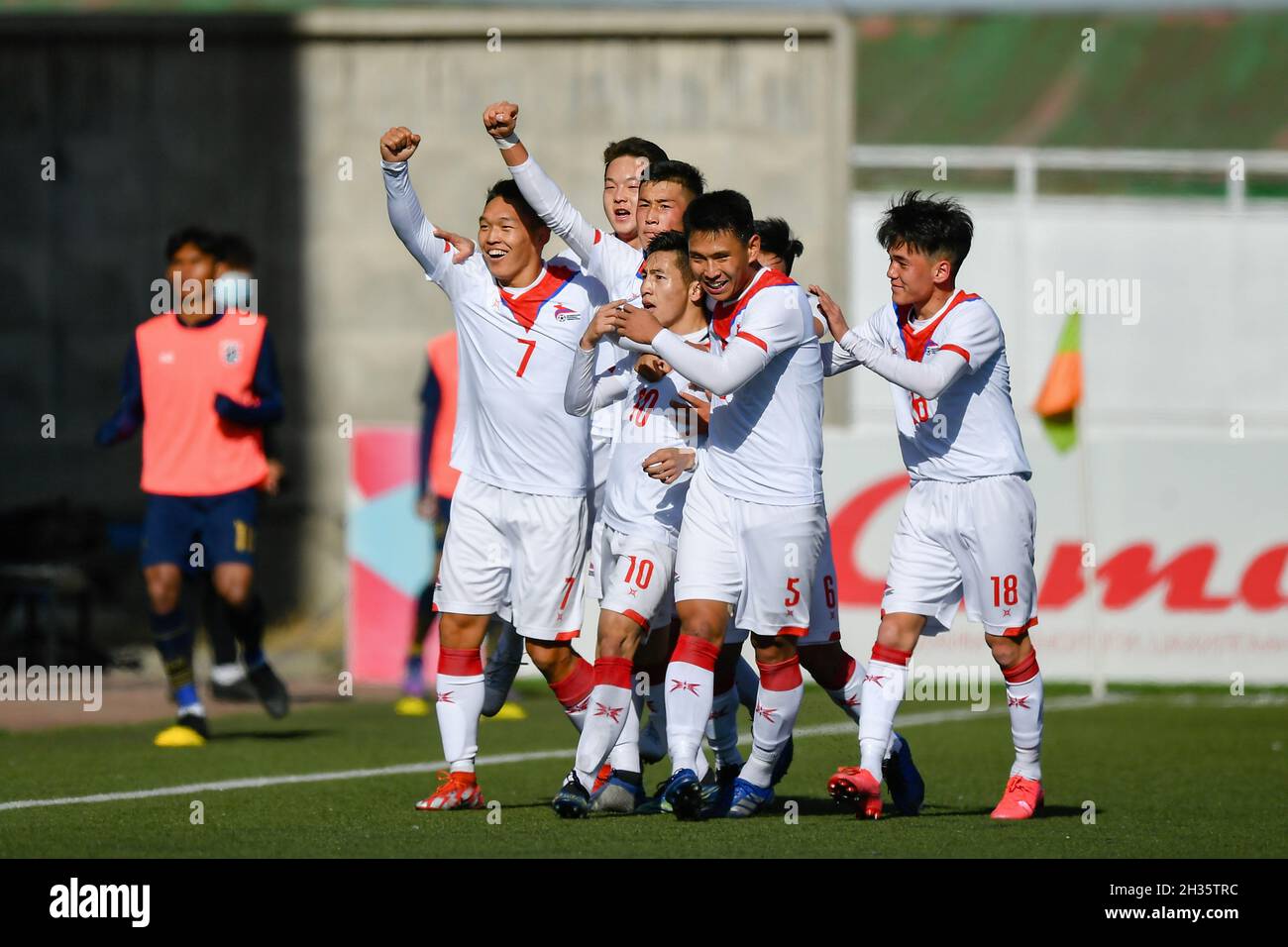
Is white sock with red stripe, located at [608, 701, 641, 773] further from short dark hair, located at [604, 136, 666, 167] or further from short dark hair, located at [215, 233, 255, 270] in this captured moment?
short dark hair, located at [215, 233, 255, 270]

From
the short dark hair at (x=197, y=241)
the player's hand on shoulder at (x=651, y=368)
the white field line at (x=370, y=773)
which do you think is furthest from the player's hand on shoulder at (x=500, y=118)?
the short dark hair at (x=197, y=241)

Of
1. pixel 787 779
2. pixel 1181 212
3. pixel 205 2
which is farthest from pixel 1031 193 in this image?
pixel 205 2

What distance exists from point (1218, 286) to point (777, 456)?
11.2 metres

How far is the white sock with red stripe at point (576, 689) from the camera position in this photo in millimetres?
→ 8539

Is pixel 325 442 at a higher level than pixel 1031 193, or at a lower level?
lower

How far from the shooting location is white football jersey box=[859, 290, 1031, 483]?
8250mm

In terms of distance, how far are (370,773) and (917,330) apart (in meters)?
3.27

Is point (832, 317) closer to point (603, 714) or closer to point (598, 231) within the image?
point (598, 231)

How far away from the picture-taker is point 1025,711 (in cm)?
841

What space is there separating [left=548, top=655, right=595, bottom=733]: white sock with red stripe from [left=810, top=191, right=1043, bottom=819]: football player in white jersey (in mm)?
1035

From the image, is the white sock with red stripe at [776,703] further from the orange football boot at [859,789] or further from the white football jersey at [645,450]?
the white football jersey at [645,450]

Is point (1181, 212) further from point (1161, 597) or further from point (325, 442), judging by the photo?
point (325, 442)

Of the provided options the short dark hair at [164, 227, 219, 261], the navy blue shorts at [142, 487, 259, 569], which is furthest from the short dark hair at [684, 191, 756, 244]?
the navy blue shorts at [142, 487, 259, 569]

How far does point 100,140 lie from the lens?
743 inches
